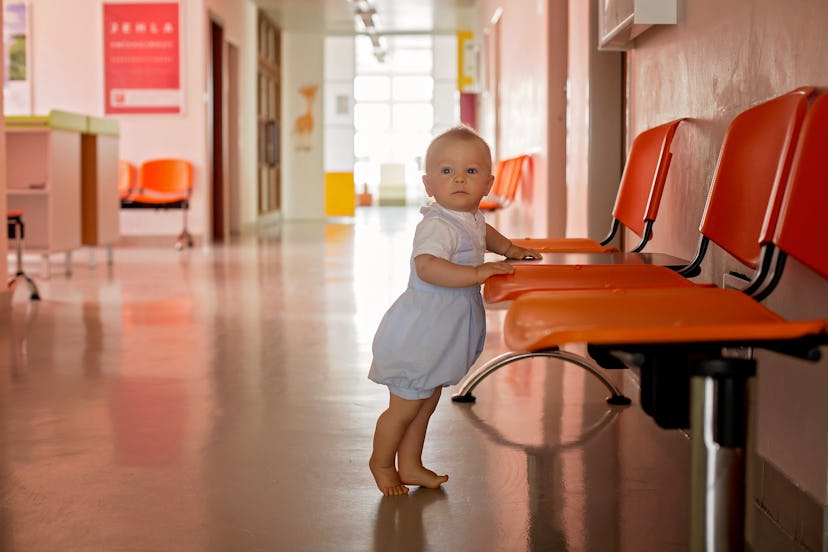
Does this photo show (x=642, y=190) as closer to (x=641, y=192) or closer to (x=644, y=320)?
(x=641, y=192)

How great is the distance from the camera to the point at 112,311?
5.05m

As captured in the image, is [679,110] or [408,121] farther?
[408,121]

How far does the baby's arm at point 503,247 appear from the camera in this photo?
2225 mm

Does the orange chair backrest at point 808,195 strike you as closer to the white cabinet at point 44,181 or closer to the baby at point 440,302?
the baby at point 440,302

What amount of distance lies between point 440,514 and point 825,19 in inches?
43.7

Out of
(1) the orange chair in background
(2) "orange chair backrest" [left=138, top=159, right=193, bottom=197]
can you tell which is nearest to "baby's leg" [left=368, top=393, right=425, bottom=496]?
(2) "orange chair backrest" [left=138, top=159, right=193, bottom=197]

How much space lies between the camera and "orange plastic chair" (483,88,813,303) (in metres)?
1.68

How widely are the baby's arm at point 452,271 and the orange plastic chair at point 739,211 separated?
0.11 feet

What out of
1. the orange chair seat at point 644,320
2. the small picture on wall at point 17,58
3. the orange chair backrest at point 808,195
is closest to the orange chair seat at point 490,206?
the small picture on wall at point 17,58

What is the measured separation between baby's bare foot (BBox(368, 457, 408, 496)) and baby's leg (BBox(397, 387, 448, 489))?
0.15ft

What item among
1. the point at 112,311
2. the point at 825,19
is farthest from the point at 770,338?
the point at 112,311

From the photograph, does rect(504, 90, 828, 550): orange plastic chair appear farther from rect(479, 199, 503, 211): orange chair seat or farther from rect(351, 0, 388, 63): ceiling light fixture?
rect(351, 0, 388, 63): ceiling light fixture

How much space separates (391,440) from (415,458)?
10cm

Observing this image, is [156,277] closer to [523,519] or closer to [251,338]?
[251,338]
